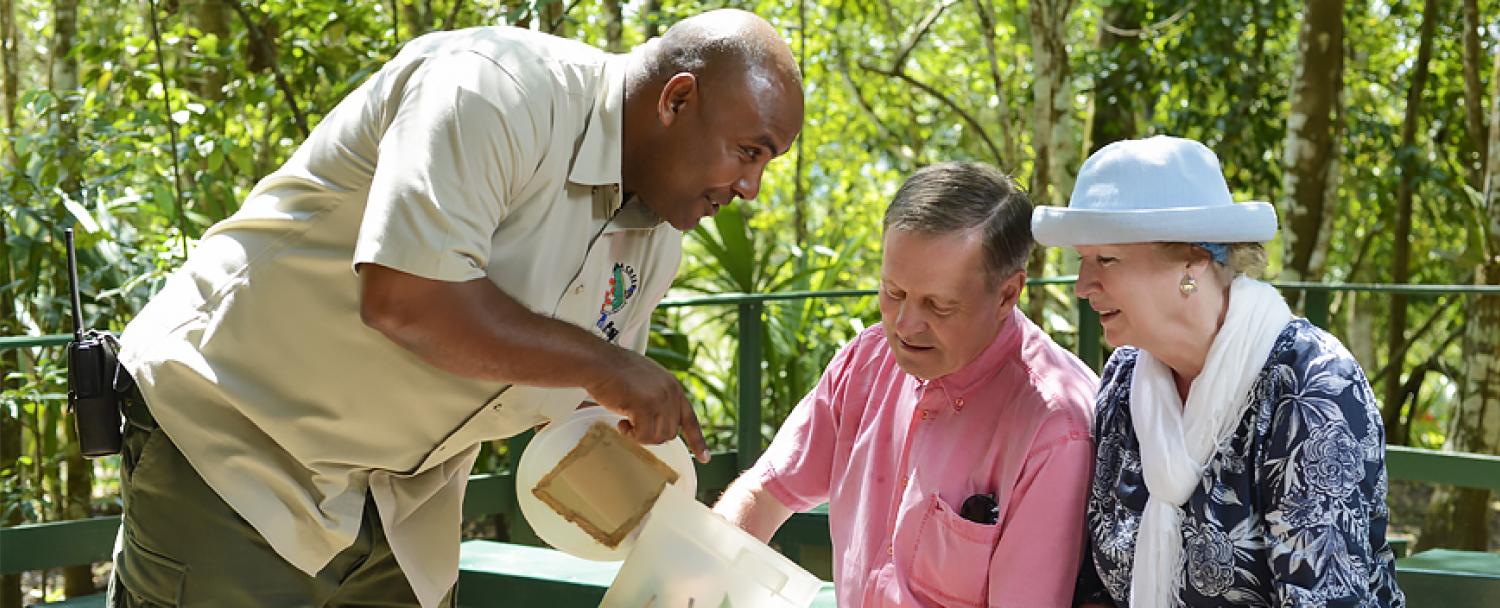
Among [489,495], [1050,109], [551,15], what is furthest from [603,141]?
[1050,109]

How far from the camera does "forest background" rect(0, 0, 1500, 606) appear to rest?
16.1ft

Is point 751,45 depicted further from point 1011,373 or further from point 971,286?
point 1011,373

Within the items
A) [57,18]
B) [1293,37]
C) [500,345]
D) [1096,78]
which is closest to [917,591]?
[500,345]

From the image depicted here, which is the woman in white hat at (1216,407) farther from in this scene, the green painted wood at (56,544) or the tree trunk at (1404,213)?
A: the tree trunk at (1404,213)

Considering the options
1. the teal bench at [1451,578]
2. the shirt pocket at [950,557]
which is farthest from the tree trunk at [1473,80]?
the shirt pocket at [950,557]

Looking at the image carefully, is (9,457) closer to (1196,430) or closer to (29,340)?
(29,340)

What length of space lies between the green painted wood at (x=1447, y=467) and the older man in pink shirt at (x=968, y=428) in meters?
2.75

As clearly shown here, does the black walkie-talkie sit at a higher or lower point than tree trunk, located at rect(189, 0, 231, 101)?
higher

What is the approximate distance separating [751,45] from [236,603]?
94cm

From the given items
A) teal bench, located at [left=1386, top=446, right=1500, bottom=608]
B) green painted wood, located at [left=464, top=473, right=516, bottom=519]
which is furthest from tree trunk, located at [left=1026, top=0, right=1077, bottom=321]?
teal bench, located at [left=1386, top=446, right=1500, bottom=608]

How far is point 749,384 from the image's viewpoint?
4.40m

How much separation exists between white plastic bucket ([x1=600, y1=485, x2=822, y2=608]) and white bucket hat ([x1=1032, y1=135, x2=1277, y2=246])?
55cm

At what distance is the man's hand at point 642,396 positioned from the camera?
1658 millimetres

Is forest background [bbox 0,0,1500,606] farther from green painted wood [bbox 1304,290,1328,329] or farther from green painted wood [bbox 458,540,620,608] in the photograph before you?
green painted wood [bbox 458,540,620,608]
